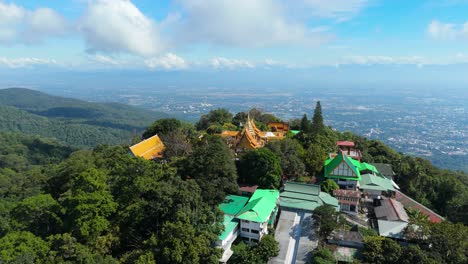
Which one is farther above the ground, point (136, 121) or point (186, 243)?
point (186, 243)

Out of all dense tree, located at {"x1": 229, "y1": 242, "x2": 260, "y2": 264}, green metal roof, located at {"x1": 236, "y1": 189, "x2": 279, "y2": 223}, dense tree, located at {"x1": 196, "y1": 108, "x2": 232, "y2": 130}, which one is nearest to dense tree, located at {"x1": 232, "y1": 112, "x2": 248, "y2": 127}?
dense tree, located at {"x1": 196, "y1": 108, "x2": 232, "y2": 130}

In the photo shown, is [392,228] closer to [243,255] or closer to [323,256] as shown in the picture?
[323,256]

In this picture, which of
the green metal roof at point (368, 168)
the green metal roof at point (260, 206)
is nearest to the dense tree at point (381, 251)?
the green metal roof at point (260, 206)

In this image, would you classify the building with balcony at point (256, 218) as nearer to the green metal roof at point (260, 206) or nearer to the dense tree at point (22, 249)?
the green metal roof at point (260, 206)

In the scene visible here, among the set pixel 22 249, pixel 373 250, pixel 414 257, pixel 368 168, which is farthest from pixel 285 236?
pixel 22 249

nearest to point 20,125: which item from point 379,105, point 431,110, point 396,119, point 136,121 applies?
point 136,121

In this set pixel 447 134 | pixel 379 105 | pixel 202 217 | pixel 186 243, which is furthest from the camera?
pixel 379 105

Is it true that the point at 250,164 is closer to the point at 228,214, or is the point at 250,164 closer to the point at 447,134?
the point at 228,214

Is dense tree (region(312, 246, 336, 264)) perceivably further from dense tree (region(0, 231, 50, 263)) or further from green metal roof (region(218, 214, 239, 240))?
dense tree (region(0, 231, 50, 263))
